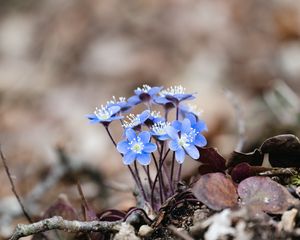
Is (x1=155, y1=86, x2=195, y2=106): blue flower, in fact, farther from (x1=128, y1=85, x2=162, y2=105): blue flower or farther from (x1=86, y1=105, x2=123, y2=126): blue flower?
(x1=86, y1=105, x2=123, y2=126): blue flower

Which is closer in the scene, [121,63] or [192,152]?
[192,152]

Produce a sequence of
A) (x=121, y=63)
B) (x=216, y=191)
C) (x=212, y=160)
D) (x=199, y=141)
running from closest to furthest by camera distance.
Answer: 1. (x=216, y=191)
2. (x=199, y=141)
3. (x=212, y=160)
4. (x=121, y=63)

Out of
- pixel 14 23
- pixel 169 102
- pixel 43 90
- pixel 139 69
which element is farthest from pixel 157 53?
pixel 169 102

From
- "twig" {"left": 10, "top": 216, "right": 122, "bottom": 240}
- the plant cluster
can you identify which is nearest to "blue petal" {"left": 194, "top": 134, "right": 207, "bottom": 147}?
the plant cluster

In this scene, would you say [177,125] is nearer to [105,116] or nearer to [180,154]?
[180,154]

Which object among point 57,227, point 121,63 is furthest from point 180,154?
point 121,63

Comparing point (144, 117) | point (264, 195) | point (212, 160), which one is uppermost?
point (144, 117)

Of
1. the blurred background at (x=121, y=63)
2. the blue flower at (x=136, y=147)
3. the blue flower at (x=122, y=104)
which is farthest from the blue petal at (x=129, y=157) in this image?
the blurred background at (x=121, y=63)
